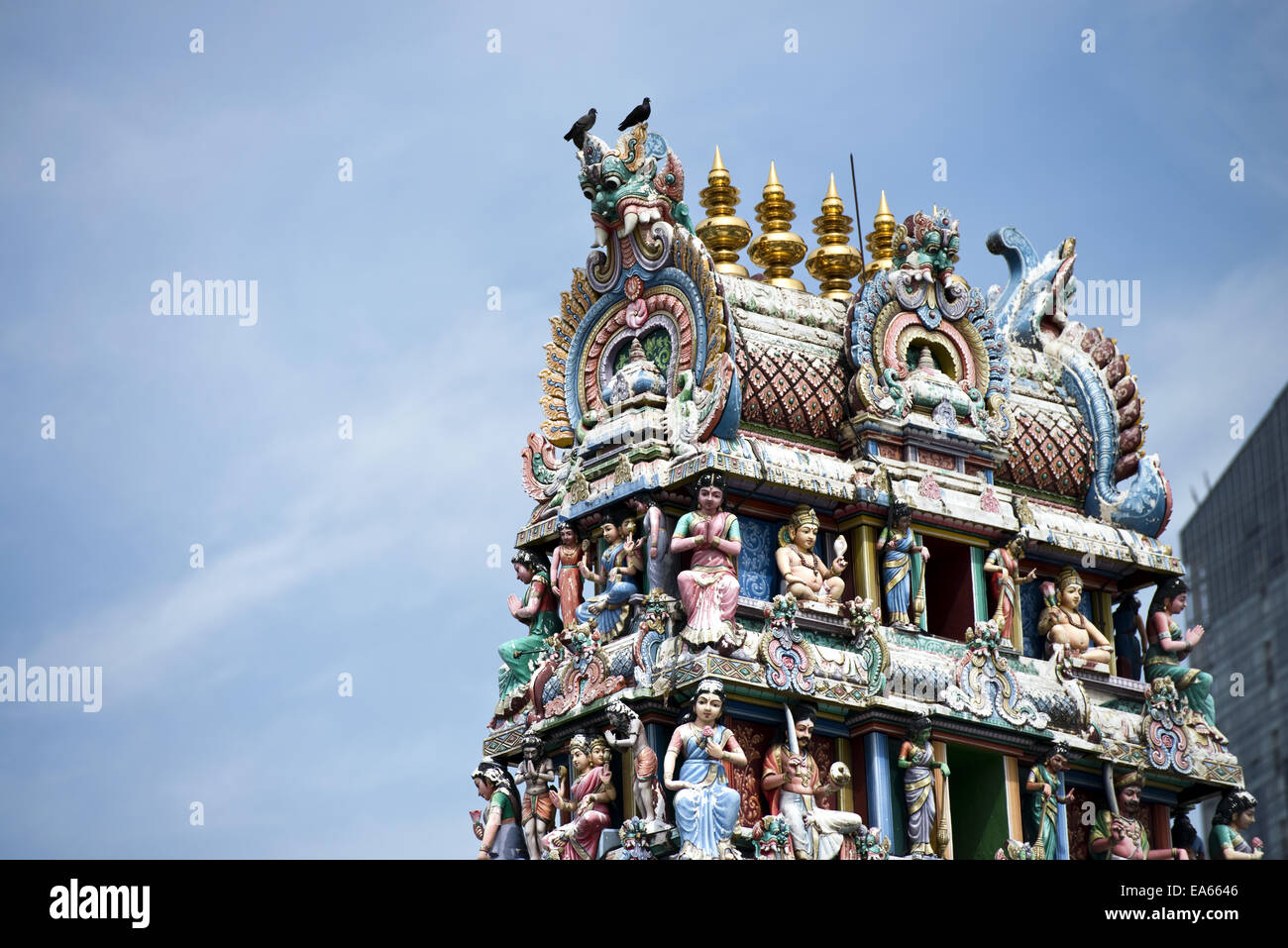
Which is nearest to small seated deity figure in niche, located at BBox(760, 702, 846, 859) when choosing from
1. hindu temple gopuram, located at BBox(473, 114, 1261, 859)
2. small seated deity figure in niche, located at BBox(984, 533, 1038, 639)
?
hindu temple gopuram, located at BBox(473, 114, 1261, 859)

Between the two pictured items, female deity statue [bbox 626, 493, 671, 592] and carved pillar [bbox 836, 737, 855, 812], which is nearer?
female deity statue [bbox 626, 493, 671, 592]

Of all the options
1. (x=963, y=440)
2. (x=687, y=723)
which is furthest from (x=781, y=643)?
(x=963, y=440)

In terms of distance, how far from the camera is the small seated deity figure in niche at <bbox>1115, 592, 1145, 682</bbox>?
38156 mm

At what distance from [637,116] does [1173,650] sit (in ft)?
34.4

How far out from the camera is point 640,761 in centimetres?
3266

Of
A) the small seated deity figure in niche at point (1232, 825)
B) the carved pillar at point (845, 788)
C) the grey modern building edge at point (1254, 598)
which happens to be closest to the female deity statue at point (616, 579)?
the carved pillar at point (845, 788)

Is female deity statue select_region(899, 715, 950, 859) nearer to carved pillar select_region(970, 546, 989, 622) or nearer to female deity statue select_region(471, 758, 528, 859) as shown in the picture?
carved pillar select_region(970, 546, 989, 622)

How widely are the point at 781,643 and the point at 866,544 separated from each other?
2.43m

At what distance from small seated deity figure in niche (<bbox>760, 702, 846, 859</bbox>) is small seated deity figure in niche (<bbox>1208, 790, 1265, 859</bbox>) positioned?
6.69 m

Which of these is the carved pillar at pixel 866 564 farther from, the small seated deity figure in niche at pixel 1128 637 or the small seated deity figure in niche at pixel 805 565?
the small seated deity figure in niche at pixel 1128 637

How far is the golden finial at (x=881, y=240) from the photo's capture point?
3850 cm

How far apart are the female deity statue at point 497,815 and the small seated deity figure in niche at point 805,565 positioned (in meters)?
4.42
